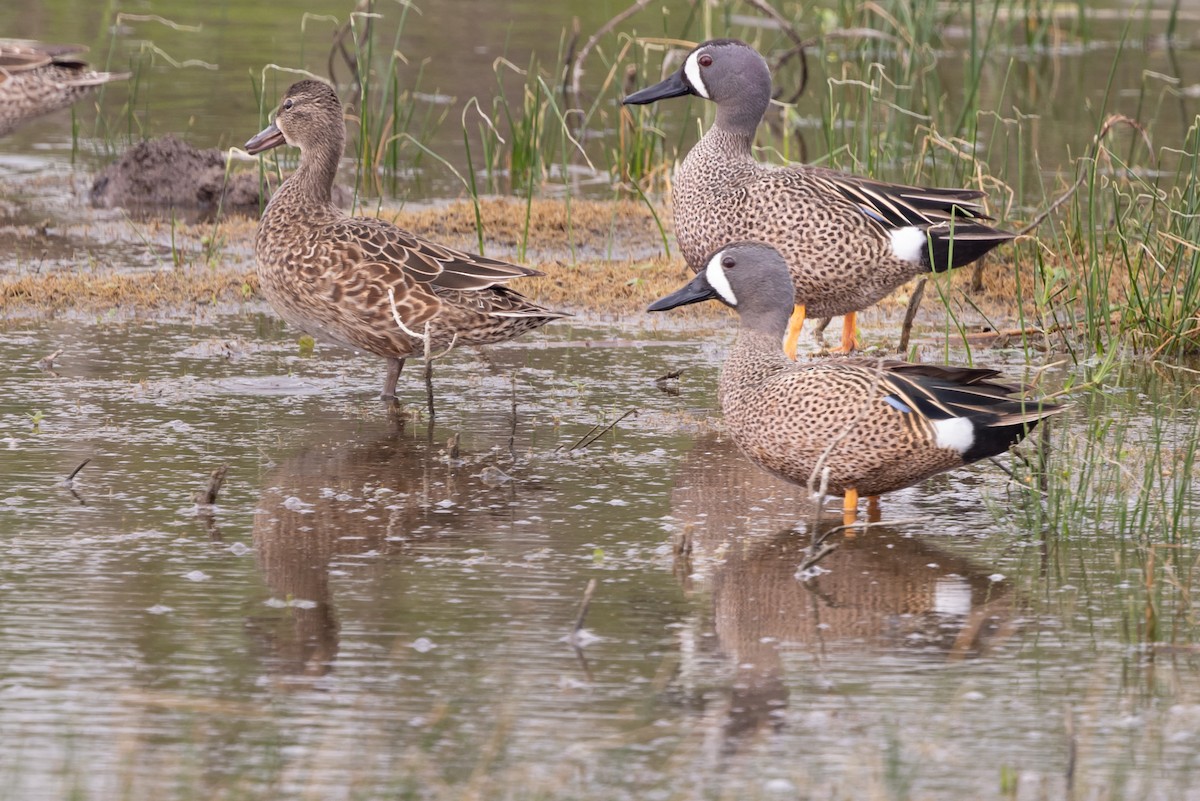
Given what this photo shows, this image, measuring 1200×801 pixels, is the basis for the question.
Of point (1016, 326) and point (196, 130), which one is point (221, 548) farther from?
point (196, 130)

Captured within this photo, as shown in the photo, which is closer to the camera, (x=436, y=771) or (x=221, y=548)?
(x=436, y=771)

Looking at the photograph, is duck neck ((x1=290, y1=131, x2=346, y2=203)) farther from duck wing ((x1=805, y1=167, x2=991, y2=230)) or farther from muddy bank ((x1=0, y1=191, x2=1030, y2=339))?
duck wing ((x1=805, y1=167, x2=991, y2=230))

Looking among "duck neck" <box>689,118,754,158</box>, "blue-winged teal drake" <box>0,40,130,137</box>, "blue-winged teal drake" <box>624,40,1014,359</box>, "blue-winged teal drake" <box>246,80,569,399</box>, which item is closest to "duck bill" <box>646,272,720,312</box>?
"blue-winged teal drake" <box>246,80,569,399</box>

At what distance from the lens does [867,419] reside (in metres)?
5.46

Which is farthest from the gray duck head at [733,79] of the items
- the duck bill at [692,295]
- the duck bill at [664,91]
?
the duck bill at [692,295]

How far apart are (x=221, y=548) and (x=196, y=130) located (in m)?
7.97

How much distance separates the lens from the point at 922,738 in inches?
156

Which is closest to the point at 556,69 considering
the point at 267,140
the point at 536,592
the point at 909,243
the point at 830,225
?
the point at 267,140

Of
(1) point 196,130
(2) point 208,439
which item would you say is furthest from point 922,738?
(1) point 196,130

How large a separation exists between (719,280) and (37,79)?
22.4 feet

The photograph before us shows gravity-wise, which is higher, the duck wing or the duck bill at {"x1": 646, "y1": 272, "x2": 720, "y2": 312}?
the duck wing

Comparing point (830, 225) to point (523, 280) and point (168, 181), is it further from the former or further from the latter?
point (168, 181)

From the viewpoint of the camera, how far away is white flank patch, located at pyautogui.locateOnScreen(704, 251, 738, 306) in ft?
20.1

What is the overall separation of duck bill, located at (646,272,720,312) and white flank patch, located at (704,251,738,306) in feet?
0.09
